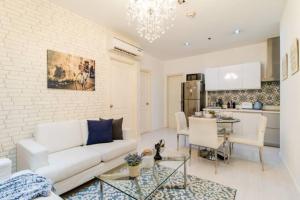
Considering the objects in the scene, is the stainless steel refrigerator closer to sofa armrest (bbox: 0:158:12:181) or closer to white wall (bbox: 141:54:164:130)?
white wall (bbox: 141:54:164:130)

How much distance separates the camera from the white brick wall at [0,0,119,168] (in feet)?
7.34

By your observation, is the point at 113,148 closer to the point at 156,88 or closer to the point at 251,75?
the point at 156,88

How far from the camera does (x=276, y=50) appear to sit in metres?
4.08

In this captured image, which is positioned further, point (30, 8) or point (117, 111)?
point (117, 111)

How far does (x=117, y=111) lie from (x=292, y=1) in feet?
12.2

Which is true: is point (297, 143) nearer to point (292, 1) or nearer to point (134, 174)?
point (292, 1)

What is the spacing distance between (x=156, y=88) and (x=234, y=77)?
8.59 ft

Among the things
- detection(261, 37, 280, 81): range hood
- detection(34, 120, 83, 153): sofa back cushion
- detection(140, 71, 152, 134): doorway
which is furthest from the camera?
detection(140, 71, 152, 134): doorway

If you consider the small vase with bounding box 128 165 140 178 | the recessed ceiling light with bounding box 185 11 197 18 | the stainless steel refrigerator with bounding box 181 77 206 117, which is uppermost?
the recessed ceiling light with bounding box 185 11 197 18

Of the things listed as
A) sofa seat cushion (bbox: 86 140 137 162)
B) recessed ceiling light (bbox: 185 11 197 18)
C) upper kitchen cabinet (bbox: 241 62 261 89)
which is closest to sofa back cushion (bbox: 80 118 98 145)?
sofa seat cushion (bbox: 86 140 137 162)

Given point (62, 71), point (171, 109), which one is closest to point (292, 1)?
point (62, 71)

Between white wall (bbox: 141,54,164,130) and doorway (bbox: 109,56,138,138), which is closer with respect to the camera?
doorway (bbox: 109,56,138,138)

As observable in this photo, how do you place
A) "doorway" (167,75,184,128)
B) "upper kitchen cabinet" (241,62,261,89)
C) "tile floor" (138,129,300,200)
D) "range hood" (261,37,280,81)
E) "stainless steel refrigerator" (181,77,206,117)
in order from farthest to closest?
"doorway" (167,75,184,128) → "stainless steel refrigerator" (181,77,206,117) → "upper kitchen cabinet" (241,62,261,89) → "range hood" (261,37,280,81) → "tile floor" (138,129,300,200)

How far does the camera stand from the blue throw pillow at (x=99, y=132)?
2.82 m
